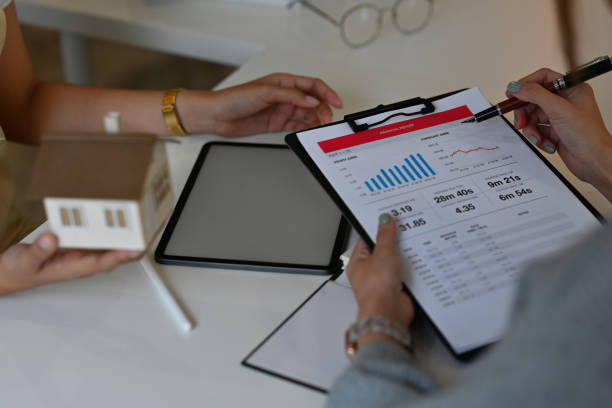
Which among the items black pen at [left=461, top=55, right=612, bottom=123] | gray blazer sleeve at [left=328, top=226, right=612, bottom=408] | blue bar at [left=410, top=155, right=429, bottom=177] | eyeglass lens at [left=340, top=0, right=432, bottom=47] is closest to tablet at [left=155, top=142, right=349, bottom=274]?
blue bar at [left=410, top=155, right=429, bottom=177]

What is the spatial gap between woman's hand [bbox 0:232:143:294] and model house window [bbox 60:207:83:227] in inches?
2.1

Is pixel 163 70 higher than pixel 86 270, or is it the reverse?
pixel 86 270

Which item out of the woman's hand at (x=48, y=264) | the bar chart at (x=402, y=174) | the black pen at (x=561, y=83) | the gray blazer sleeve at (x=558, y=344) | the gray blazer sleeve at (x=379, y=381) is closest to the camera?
the gray blazer sleeve at (x=558, y=344)

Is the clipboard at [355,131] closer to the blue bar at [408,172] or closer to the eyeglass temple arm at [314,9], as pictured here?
the blue bar at [408,172]

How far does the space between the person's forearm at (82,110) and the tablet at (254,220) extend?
14 cm

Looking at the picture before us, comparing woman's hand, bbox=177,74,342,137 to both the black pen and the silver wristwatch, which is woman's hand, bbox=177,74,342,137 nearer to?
the black pen

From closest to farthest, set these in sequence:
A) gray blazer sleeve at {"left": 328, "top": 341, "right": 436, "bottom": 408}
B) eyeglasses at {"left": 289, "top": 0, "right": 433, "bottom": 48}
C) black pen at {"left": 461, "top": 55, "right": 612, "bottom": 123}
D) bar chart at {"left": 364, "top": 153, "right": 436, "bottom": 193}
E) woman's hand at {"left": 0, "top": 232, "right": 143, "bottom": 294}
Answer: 1. gray blazer sleeve at {"left": 328, "top": 341, "right": 436, "bottom": 408}
2. woman's hand at {"left": 0, "top": 232, "right": 143, "bottom": 294}
3. bar chart at {"left": 364, "top": 153, "right": 436, "bottom": 193}
4. black pen at {"left": 461, "top": 55, "right": 612, "bottom": 123}
5. eyeglasses at {"left": 289, "top": 0, "right": 433, "bottom": 48}

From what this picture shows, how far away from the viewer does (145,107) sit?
111 cm

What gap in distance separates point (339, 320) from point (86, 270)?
30 centimetres

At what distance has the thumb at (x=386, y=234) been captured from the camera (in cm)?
75

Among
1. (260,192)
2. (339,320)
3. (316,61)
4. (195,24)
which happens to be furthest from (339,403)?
(195,24)

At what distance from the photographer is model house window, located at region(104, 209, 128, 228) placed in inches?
24.7

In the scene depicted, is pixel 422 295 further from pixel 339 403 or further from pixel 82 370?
pixel 82 370

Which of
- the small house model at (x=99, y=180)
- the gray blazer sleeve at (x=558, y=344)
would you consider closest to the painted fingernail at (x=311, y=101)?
the small house model at (x=99, y=180)
